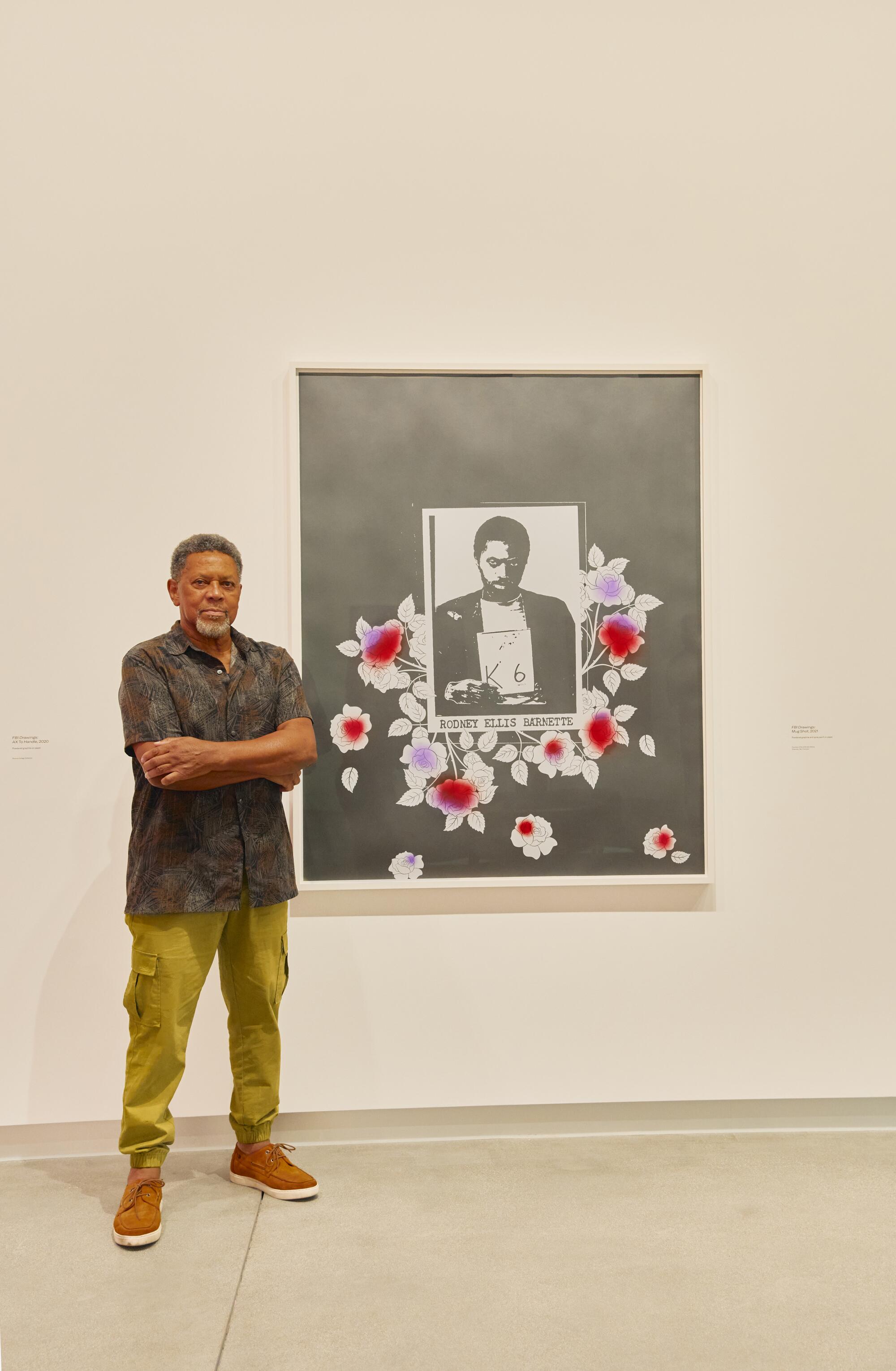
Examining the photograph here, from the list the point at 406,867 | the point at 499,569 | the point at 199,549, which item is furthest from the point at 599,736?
the point at 199,549

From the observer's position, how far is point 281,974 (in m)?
2.59

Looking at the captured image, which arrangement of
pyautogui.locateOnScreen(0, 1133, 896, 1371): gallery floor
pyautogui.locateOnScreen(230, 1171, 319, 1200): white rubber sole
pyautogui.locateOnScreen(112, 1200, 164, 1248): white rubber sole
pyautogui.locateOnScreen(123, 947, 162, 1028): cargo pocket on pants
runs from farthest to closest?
pyautogui.locateOnScreen(230, 1171, 319, 1200): white rubber sole < pyautogui.locateOnScreen(123, 947, 162, 1028): cargo pocket on pants < pyautogui.locateOnScreen(112, 1200, 164, 1248): white rubber sole < pyautogui.locateOnScreen(0, 1133, 896, 1371): gallery floor

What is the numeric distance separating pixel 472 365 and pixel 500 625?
0.79 m

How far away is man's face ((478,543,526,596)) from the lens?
114 inches

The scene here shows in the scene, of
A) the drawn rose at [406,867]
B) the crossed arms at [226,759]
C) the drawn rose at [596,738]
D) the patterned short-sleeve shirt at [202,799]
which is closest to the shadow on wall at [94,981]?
the patterned short-sleeve shirt at [202,799]

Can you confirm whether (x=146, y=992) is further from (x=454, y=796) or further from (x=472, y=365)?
(x=472, y=365)

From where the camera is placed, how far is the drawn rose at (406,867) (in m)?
2.86

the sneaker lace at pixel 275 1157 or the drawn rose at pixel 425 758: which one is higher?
the drawn rose at pixel 425 758

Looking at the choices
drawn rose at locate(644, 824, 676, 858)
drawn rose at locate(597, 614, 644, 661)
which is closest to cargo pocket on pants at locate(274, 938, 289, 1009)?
drawn rose at locate(644, 824, 676, 858)

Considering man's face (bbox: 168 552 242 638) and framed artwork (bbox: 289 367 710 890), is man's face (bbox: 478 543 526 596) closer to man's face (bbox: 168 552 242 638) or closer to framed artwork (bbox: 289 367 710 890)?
framed artwork (bbox: 289 367 710 890)

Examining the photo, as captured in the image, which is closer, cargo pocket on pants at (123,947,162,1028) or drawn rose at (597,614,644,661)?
cargo pocket on pants at (123,947,162,1028)

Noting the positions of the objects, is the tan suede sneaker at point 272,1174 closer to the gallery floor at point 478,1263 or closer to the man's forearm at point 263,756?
the gallery floor at point 478,1263

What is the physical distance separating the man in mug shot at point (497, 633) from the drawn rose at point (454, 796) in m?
0.22

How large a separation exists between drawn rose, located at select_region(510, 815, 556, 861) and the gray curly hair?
3.67 feet
